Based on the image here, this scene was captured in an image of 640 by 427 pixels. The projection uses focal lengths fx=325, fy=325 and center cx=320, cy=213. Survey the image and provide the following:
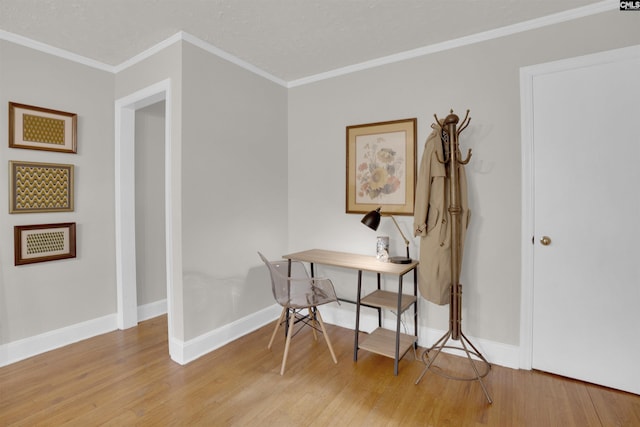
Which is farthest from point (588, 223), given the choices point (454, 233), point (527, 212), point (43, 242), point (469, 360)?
point (43, 242)

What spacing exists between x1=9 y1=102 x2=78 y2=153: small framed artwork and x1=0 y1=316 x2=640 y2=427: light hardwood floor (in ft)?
5.66

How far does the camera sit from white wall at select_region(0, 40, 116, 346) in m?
2.52

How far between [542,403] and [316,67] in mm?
3196

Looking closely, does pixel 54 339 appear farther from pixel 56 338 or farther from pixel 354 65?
pixel 354 65

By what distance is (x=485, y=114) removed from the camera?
2.53 metres

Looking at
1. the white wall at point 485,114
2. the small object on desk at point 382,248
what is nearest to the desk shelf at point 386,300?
the white wall at point 485,114

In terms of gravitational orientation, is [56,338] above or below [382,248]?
below

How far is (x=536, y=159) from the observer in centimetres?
237

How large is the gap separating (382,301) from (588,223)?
5.03ft

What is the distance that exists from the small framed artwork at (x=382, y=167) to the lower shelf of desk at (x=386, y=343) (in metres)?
1.04

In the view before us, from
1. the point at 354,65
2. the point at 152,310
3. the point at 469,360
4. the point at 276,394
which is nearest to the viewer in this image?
the point at 276,394

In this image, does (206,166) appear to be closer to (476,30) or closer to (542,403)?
(476,30)

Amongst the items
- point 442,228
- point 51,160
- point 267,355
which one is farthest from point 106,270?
point 442,228

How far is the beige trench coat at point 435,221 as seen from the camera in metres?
2.37
